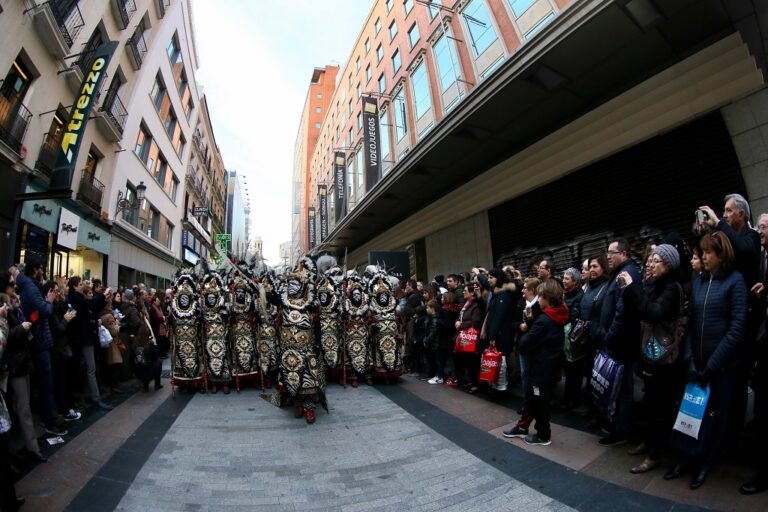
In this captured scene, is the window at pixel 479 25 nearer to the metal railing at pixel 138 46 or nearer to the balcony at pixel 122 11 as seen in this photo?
the balcony at pixel 122 11

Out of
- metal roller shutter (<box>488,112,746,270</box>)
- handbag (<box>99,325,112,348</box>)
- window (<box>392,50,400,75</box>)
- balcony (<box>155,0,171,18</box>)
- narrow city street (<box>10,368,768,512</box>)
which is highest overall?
balcony (<box>155,0,171,18</box>)

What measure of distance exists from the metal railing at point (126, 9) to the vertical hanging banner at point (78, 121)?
4.16m

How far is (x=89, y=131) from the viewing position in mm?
13055

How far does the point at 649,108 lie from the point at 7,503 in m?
10.1

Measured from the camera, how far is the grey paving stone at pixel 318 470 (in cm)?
297

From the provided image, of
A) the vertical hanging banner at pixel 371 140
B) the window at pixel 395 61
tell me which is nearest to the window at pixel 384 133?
the vertical hanging banner at pixel 371 140

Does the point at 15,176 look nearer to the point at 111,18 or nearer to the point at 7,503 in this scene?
the point at 111,18

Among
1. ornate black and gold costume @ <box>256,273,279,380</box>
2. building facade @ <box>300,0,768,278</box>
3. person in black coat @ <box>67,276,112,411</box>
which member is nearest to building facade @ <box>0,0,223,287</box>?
person in black coat @ <box>67,276,112,411</box>

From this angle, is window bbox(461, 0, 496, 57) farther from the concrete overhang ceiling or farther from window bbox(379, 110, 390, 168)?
window bbox(379, 110, 390, 168)

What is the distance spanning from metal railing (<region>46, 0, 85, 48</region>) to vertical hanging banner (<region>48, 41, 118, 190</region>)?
0.95 m

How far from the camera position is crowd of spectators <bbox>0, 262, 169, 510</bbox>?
137 inches

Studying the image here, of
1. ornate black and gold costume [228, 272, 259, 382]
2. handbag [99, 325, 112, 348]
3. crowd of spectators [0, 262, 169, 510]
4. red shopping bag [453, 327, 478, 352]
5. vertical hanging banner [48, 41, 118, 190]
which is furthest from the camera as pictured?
vertical hanging banner [48, 41, 118, 190]

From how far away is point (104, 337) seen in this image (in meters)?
5.95

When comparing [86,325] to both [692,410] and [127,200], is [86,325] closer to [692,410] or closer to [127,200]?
[692,410]
